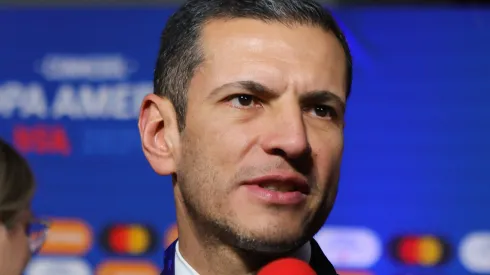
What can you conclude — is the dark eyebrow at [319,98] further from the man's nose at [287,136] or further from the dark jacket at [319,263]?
the dark jacket at [319,263]

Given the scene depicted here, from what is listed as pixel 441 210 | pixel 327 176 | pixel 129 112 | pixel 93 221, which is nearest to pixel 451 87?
pixel 441 210

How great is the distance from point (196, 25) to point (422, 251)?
66.3 inches

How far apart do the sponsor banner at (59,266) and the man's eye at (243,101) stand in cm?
181

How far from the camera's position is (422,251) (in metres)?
2.99

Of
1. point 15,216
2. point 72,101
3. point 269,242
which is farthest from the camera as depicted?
point 72,101

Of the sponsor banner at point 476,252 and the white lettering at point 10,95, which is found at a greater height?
the sponsor banner at point 476,252

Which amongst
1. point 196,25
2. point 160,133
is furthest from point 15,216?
point 196,25

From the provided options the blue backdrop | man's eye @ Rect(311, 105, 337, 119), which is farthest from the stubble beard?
the blue backdrop

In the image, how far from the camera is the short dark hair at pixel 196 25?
146 centimetres

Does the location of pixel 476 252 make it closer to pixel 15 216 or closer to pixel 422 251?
pixel 422 251

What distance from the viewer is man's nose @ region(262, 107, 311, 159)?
52.2 inches

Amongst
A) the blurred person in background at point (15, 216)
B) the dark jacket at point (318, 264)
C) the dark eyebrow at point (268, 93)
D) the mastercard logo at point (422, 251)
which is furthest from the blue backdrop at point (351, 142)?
the dark eyebrow at point (268, 93)

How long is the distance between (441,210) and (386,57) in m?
0.50

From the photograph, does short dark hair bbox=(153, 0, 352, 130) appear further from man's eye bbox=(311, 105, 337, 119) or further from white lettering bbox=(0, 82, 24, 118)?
white lettering bbox=(0, 82, 24, 118)
